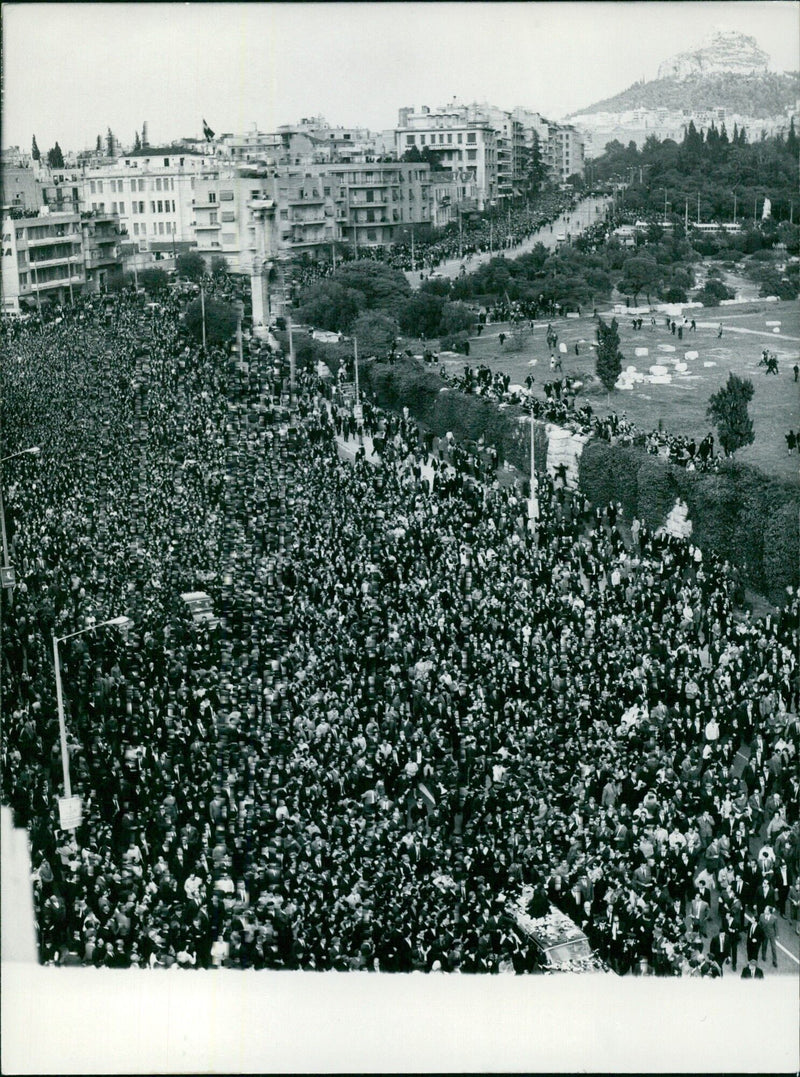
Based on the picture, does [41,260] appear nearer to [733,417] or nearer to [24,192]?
[24,192]

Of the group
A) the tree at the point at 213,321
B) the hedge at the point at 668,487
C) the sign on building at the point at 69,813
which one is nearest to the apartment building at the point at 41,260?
the tree at the point at 213,321

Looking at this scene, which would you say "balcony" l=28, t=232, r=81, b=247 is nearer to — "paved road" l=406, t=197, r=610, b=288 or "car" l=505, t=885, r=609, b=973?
"paved road" l=406, t=197, r=610, b=288

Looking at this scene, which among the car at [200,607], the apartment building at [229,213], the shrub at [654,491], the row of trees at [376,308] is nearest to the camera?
the car at [200,607]

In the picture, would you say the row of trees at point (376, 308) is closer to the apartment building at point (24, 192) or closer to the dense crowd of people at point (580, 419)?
the dense crowd of people at point (580, 419)

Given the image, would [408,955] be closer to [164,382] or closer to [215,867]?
[215,867]

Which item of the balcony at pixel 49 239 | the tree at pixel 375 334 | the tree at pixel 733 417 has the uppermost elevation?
the balcony at pixel 49 239

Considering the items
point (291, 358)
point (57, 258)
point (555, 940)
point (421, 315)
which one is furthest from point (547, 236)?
point (555, 940)

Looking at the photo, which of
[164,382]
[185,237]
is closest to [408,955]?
[164,382]

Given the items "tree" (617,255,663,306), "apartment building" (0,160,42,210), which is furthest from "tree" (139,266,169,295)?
"tree" (617,255,663,306)
